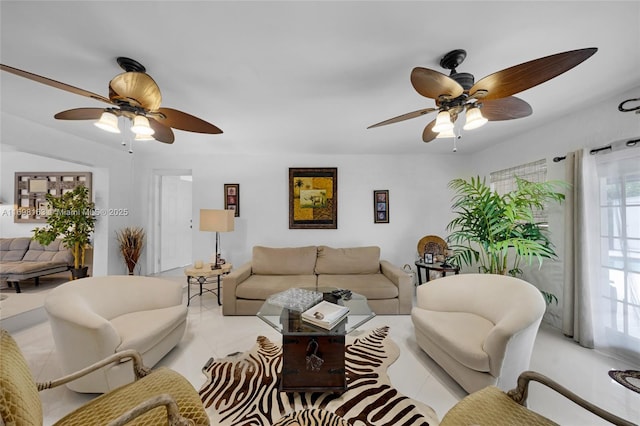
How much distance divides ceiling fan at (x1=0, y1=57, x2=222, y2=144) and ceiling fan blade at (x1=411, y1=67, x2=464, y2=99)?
1.55 m

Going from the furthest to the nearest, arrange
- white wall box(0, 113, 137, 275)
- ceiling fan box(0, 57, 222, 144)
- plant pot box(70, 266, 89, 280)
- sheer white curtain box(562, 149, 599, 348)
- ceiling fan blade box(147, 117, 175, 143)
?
plant pot box(70, 266, 89, 280) → white wall box(0, 113, 137, 275) → sheer white curtain box(562, 149, 599, 348) → ceiling fan blade box(147, 117, 175, 143) → ceiling fan box(0, 57, 222, 144)

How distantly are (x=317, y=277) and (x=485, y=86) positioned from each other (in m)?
2.84

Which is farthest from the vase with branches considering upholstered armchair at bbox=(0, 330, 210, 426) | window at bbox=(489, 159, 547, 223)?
window at bbox=(489, 159, 547, 223)

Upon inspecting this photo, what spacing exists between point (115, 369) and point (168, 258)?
12.1 feet

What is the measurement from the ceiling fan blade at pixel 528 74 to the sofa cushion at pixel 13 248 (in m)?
6.68

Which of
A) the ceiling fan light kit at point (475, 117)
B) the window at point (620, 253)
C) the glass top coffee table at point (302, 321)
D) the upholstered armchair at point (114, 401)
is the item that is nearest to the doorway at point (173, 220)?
the glass top coffee table at point (302, 321)

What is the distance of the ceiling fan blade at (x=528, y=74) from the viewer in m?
1.13

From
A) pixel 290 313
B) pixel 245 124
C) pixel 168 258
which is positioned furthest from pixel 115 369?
pixel 168 258

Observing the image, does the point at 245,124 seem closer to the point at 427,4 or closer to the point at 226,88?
the point at 226,88

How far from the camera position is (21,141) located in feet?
8.82

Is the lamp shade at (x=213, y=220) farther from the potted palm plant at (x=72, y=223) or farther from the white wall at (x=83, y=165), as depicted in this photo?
the potted palm plant at (x=72, y=223)

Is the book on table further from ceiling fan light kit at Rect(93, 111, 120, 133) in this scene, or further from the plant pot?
the plant pot

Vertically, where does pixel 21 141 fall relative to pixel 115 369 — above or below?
above

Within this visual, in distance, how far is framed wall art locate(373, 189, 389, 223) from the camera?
166 inches
